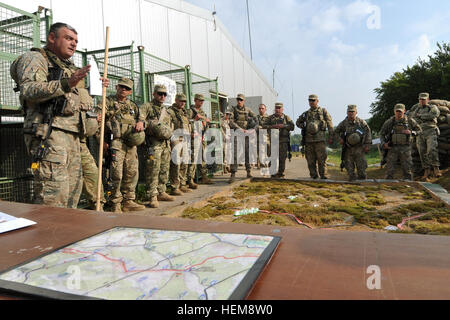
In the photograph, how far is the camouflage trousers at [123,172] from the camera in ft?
13.3

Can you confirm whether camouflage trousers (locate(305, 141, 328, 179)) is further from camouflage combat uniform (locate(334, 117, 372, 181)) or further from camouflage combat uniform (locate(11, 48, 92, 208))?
camouflage combat uniform (locate(11, 48, 92, 208))

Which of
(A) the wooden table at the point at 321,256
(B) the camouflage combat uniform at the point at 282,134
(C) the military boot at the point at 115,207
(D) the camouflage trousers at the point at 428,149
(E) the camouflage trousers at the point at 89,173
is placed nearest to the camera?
(A) the wooden table at the point at 321,256

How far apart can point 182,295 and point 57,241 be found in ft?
2.24

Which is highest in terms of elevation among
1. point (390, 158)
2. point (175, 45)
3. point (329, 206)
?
point (175, 45)

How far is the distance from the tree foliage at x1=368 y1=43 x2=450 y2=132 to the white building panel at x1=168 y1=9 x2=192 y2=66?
15.2m

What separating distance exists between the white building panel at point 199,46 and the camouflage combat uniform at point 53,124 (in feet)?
26.7

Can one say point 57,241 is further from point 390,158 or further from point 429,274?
point 390,158

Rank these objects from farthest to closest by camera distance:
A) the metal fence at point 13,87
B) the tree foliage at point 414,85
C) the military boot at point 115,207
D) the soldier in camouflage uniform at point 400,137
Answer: the tree foliage at point 414,85 → the soldier in camouflage uniform at point 400,137 → the military boot at point 115,207 → the metal fence at point 13,87

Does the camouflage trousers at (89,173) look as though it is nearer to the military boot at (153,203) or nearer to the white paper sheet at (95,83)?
the white paper sheet at (95,83)

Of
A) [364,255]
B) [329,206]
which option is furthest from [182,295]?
[329,206]

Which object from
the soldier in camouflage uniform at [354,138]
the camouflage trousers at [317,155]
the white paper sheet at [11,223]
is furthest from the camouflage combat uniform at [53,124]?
the soldier in camouflage uniform at [354,138]

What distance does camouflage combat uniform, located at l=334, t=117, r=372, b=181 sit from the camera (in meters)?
7.08

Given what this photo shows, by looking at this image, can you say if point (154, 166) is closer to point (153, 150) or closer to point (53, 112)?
point (153, 150)
